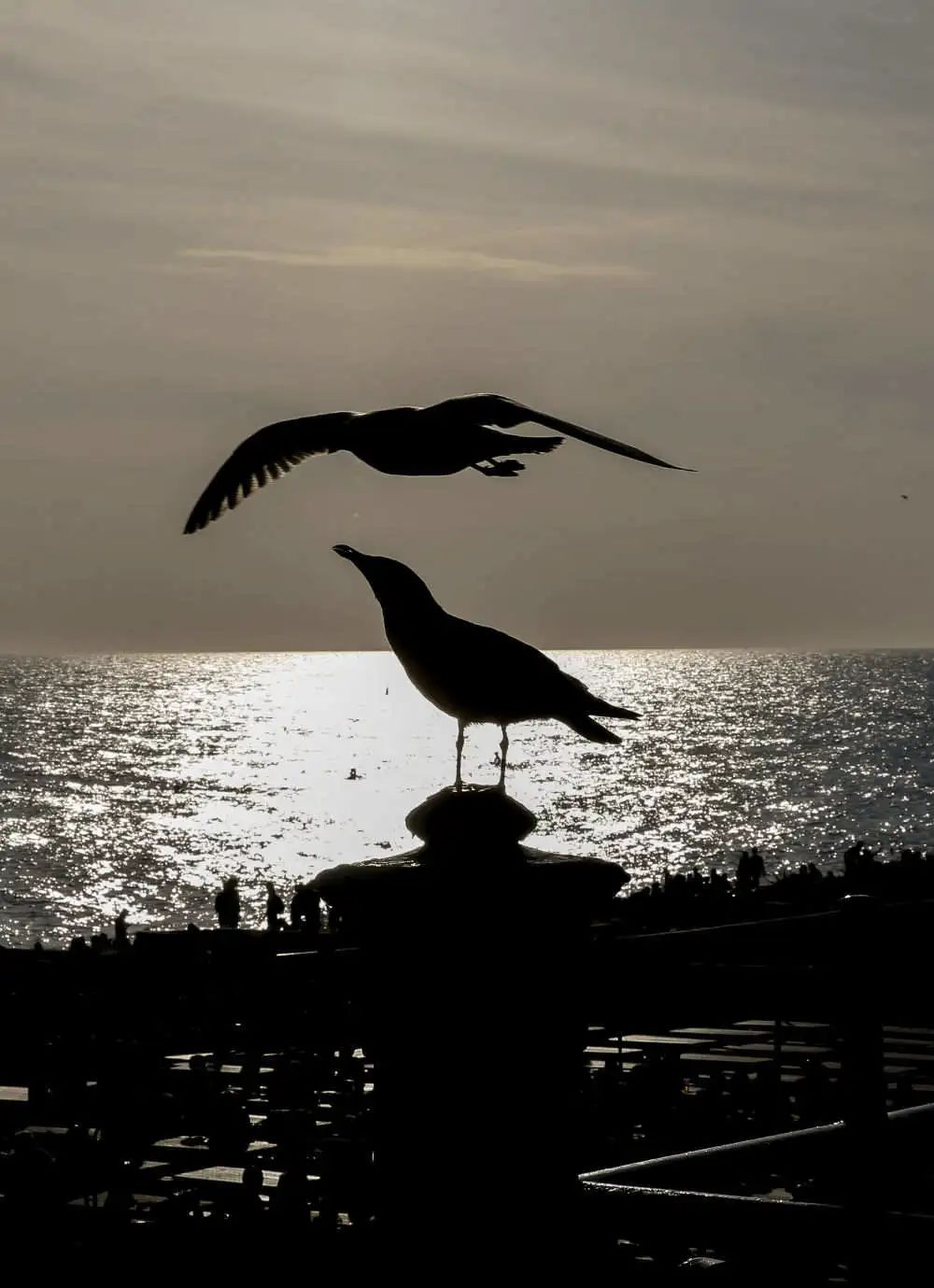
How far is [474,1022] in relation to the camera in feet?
12.0

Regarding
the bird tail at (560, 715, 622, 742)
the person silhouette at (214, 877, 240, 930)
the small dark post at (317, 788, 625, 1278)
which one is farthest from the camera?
the person silhouette at (214, 877, 240, 930)

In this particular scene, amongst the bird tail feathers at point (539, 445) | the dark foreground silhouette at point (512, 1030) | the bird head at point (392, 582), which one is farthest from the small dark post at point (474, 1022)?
the bird tail feathers at point (539, 445)

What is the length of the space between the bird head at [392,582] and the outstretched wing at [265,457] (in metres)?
0.33

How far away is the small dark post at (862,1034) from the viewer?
3.43 meters

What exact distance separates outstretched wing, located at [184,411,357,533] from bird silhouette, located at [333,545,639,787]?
422mm


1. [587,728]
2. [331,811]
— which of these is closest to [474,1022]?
[587,728]

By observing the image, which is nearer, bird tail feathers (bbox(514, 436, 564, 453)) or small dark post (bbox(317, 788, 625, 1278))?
small dark post (bbox(317, 788, 625, 1278))

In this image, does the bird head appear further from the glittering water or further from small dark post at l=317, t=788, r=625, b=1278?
the glittering water

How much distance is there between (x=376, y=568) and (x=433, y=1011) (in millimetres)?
1023

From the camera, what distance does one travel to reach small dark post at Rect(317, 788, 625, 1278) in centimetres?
360

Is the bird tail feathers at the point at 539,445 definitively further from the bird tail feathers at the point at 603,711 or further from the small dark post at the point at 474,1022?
the small dark post at the point at 474,1022

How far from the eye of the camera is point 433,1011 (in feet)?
12.0

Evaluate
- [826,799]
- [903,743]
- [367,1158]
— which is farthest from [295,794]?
[367,1158]

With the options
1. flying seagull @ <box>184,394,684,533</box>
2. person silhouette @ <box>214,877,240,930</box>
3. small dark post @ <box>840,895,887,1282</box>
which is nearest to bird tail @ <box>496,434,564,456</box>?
flying seagull @ <box>184,394,684,533</box>
